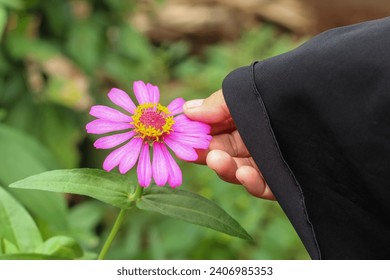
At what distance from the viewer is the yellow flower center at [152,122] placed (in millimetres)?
616

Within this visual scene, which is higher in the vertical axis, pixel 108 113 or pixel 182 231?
pixel 182 231

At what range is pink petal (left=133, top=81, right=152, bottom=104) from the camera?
2.18 ft

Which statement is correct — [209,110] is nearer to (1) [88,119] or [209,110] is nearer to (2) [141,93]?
(2) [141,93]

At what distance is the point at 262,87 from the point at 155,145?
0.13 meters

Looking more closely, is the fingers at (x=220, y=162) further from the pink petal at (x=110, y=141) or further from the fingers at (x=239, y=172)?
the pink petal at (x=110, y=141)

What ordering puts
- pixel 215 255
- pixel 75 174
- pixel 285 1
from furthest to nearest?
pixel 285 1, pixel 215 255, pixel 75 174

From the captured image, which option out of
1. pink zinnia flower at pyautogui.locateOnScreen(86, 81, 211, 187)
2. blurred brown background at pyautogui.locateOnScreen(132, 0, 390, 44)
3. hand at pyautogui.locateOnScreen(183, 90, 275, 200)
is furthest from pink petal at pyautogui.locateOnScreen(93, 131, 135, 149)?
blurred brown background at pyautogui.locateOnScreen(132, 0, 390, 44)

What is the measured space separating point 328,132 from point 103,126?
0.70ft

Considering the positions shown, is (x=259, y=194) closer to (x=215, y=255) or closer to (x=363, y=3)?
(x=215, y=255)

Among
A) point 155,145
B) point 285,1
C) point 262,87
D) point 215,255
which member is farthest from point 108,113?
point 285,1

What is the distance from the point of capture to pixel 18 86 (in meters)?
1.42

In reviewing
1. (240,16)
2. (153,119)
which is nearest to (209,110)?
(153,119)

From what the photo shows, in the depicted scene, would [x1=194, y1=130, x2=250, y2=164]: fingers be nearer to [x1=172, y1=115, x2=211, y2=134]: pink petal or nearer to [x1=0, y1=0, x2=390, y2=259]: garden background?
[x1=172, y1=115, x2=211, y2=134]: pink petal

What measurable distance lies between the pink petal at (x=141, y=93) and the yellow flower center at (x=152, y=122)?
23 mm
